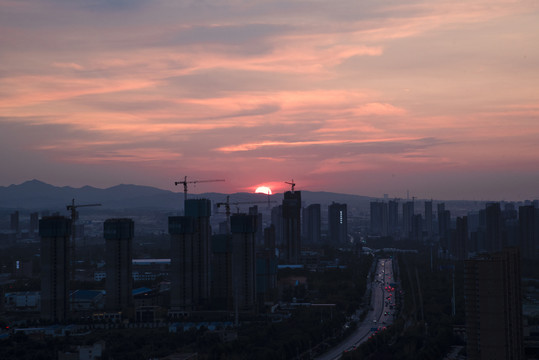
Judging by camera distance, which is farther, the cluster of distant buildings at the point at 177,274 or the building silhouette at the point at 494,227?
the building silhouette at the point at 494,227

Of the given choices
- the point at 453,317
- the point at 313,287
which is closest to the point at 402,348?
the point at 453,317

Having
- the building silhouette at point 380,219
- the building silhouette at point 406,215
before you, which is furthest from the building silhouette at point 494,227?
the building silhouette at point 380,219

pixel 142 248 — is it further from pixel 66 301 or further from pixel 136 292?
pixel 66 301

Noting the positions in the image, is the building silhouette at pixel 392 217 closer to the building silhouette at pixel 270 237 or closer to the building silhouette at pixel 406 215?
the building silhouette at pixel 406 215

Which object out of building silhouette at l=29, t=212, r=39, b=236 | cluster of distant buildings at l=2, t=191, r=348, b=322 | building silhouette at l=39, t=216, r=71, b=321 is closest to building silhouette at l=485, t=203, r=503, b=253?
cluster of distant buildings at l=2, t=191, r=348, b=322

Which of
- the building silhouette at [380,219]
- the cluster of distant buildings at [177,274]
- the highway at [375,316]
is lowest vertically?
the highway at [375,316]

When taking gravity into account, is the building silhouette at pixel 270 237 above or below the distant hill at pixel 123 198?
below

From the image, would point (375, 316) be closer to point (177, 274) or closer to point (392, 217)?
point (177, 274)

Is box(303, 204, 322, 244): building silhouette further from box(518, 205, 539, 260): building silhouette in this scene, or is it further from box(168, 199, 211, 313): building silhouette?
box(168, 199, 211, 313): building silhouette
